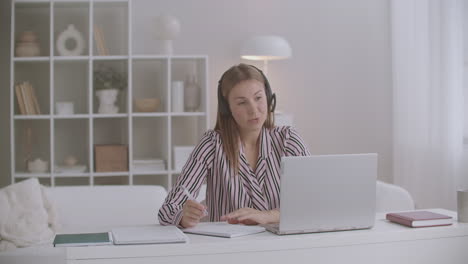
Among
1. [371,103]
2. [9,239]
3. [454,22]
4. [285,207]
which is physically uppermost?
[454,22]

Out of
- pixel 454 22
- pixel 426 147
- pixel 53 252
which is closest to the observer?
pixel 53 252

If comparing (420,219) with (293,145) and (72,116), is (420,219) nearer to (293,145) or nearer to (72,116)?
(293,145)

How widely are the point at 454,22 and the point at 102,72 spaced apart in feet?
7.89

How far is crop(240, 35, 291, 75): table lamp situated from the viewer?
4.71m

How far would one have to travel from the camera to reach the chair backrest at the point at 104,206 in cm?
326

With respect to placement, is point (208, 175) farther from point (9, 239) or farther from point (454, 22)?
point (454, 22)

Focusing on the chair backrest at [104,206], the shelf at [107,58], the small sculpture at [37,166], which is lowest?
the chair backrest at [104,206]

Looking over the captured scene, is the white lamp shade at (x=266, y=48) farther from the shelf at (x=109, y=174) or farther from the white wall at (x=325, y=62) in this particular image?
the shelf at (x=109, y=174)

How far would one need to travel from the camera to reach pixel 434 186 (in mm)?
4523

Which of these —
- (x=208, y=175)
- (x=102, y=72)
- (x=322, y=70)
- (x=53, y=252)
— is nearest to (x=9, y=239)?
(x=208, y=175)

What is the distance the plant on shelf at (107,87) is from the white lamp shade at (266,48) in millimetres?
918

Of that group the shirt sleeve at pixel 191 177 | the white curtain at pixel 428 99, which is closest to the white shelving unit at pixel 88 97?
the white curtain at pixel 428 99

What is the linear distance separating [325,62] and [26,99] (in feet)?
7.48

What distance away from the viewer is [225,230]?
1.98 metres
